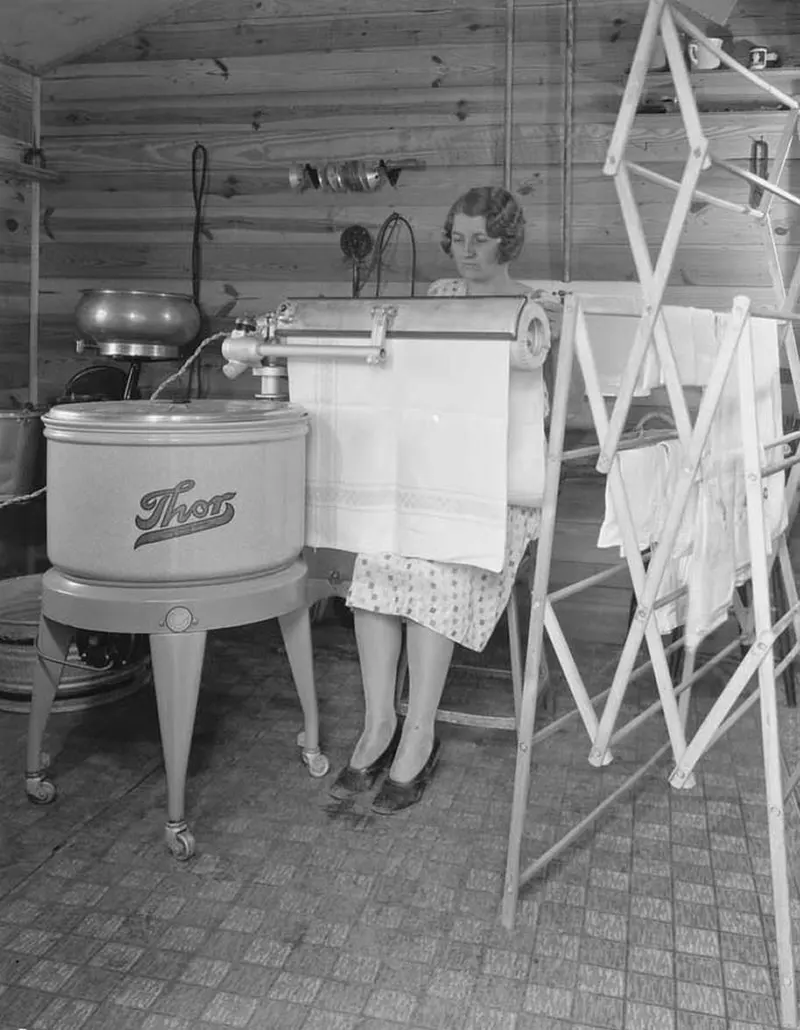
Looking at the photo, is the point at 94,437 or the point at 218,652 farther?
the point at 218,652

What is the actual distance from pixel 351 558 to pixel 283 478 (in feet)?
1.05

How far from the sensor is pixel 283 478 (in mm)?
1981

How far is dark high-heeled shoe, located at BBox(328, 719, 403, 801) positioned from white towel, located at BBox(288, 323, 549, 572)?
492mm

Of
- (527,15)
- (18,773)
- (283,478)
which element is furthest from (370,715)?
(527,15)

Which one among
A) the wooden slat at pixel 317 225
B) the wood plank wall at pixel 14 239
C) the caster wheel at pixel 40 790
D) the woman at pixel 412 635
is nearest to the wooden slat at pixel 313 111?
the wood plank wall at pixel 14 239

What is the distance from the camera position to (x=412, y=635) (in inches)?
87.1

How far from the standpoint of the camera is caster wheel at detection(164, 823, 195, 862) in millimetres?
1951

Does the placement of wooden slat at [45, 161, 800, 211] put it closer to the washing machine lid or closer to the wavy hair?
the wavy hair

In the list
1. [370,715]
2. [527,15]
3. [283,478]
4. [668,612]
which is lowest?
[370,715]

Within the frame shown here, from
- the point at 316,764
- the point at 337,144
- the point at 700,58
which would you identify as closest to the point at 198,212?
the point at 337,144

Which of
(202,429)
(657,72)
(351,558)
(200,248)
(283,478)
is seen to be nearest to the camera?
(202,429)

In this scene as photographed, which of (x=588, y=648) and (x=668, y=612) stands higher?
(x=668, y=612)

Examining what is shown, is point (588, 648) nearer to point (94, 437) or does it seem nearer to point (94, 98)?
point (94, 437)

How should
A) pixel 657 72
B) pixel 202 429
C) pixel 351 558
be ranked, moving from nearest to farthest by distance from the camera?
pixel 202 429
pixel 351 558
pixel 657 72
